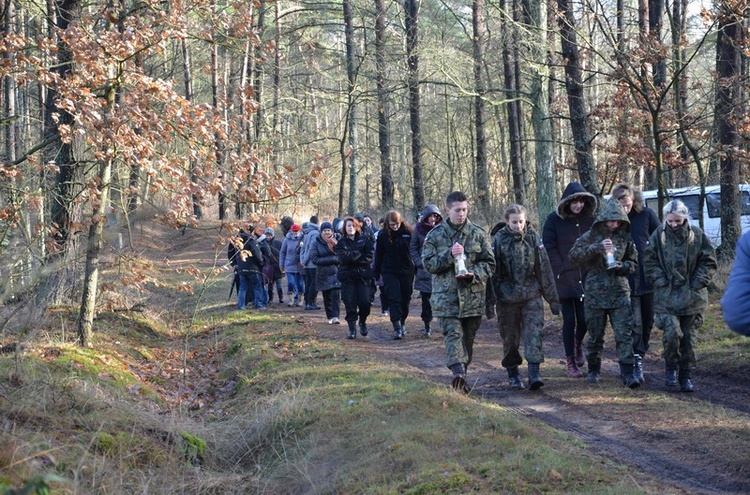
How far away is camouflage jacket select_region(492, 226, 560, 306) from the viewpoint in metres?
8.81

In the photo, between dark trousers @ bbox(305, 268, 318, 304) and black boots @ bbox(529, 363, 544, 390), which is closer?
black boots @ bbox(529, 363, 544, 390)

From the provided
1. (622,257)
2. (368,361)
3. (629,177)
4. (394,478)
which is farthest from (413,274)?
(629,177)

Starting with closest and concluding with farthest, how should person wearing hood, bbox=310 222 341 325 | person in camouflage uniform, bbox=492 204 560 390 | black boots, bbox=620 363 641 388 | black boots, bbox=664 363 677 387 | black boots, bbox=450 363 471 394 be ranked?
black boots, bbox=450 363 471 394 < black boots, bbox=620 363 641 388 < black boots, bbox=664 363 677 387 < person in camouflage uniform, bbox=492 204 560 390 < person wearing hood, bbox=310 222 341 325

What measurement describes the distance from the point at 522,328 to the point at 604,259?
1206 mm

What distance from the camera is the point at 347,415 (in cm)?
765

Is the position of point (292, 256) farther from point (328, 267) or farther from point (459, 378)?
point (459, 378)

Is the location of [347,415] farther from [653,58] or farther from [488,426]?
[653,58]

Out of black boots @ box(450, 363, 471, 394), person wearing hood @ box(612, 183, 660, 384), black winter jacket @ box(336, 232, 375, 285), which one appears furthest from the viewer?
black winter jacket @ box(336, 232, 375, 285)

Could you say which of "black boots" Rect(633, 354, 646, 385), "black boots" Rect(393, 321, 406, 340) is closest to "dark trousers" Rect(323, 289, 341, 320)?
"black boots" Rect(393, 321, 406, 340)

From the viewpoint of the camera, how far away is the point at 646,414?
7531 millimetres

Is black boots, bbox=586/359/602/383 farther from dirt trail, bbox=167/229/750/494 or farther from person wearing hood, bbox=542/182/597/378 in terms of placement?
person wearing hood, bbox=542/182/597/378

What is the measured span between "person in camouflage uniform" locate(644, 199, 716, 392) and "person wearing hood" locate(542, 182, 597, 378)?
1.10 meters

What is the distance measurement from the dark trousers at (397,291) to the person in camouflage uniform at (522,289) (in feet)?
13.5

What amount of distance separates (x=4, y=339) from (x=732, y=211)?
505 inches
